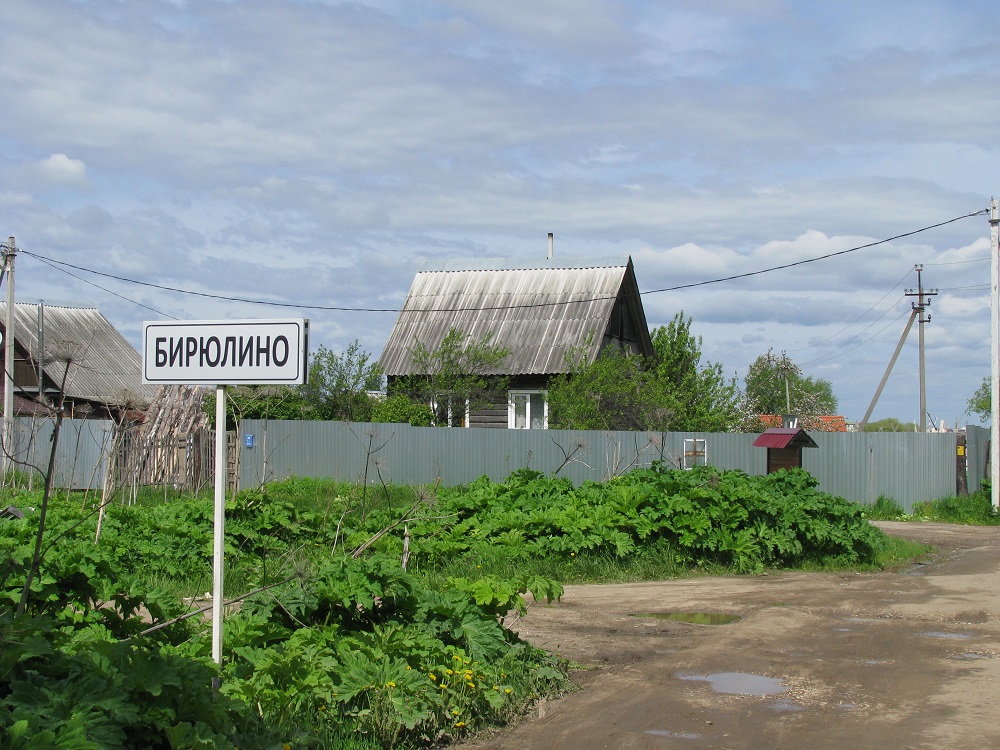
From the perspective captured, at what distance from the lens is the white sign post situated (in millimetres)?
5199

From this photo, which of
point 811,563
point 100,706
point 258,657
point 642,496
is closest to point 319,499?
point 642,496

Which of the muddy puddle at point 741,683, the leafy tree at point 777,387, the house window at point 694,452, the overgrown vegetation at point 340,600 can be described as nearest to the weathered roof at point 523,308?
the house window at point 694,452

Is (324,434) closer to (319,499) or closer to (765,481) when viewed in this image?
(319,499)

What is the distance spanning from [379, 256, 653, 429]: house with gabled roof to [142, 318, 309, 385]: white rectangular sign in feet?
81.5

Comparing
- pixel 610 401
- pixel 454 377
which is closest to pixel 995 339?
pixel 610 401

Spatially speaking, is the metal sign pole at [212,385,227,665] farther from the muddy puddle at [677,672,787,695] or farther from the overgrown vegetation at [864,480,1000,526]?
A: the overgrown vegetation at [864,480,1000,526]

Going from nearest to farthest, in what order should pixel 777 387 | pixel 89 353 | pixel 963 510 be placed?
1. pixel 963 510
2. pixel 89 353
3. pixel 777 387

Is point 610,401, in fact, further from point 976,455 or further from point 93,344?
point 93,344

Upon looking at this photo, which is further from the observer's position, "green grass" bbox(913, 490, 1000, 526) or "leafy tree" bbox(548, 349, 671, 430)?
"leafy tree" bbox(548, 349, 671, 430)

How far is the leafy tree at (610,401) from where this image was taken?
2733 centimetres

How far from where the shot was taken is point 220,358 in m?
5.41

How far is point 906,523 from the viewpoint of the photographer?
976 inches

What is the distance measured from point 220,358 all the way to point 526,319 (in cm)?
2798

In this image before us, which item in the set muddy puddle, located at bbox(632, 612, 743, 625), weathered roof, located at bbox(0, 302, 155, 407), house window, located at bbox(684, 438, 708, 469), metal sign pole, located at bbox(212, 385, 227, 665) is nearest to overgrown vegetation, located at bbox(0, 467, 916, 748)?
metal sign pole, located at bbox(212, 385, 227, 665)
